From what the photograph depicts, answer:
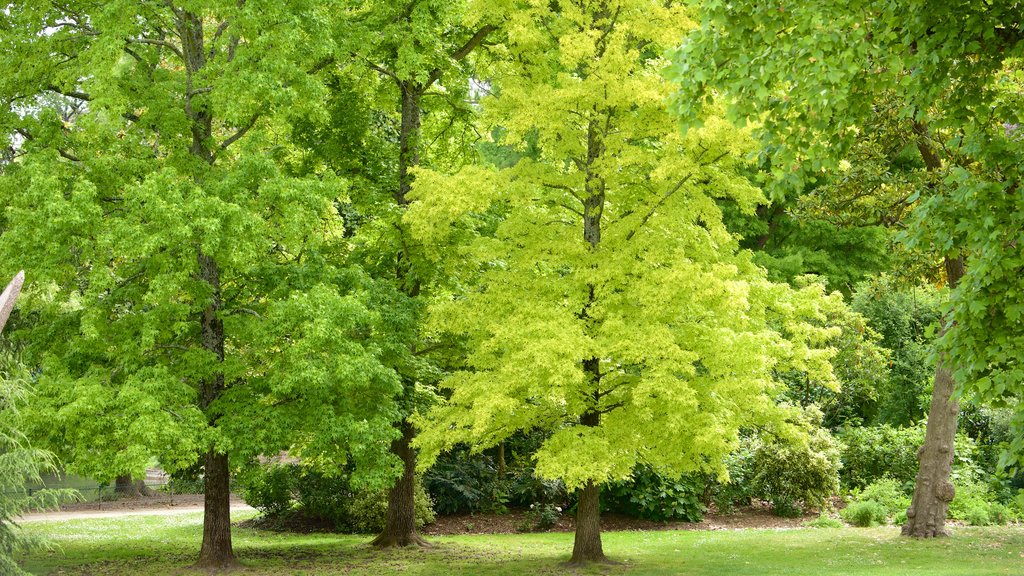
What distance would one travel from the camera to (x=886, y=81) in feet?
27.6

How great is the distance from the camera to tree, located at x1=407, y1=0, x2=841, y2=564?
13.3 m

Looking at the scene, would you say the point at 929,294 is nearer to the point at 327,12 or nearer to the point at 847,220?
the point at 847,220

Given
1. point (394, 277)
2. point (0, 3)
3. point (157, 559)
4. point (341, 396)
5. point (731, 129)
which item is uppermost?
point (0, 3)

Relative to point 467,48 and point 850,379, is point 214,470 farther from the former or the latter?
point 850,379

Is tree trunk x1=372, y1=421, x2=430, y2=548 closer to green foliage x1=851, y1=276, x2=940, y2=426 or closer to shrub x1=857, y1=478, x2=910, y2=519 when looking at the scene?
shrub x1=857, y1=478, x2=910, y2=519

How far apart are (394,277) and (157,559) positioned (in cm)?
645

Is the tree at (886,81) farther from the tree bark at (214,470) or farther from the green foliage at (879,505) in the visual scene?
the green foliage at (879,505)

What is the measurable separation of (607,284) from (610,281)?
7 centimetres

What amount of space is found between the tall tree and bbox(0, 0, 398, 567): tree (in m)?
1.09

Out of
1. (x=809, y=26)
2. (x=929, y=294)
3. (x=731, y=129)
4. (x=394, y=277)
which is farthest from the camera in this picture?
(x=929, y=294)

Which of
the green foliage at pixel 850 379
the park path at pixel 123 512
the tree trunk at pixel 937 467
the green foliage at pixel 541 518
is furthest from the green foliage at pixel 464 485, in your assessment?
the tree trunk at pixel 937 467

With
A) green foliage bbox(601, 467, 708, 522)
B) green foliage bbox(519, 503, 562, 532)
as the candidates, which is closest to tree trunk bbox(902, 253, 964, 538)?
green foliage bbox(601, 467, 708, 522)

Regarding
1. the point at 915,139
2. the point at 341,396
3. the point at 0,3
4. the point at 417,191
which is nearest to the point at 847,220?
the point at 915,139

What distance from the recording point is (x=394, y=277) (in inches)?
691
